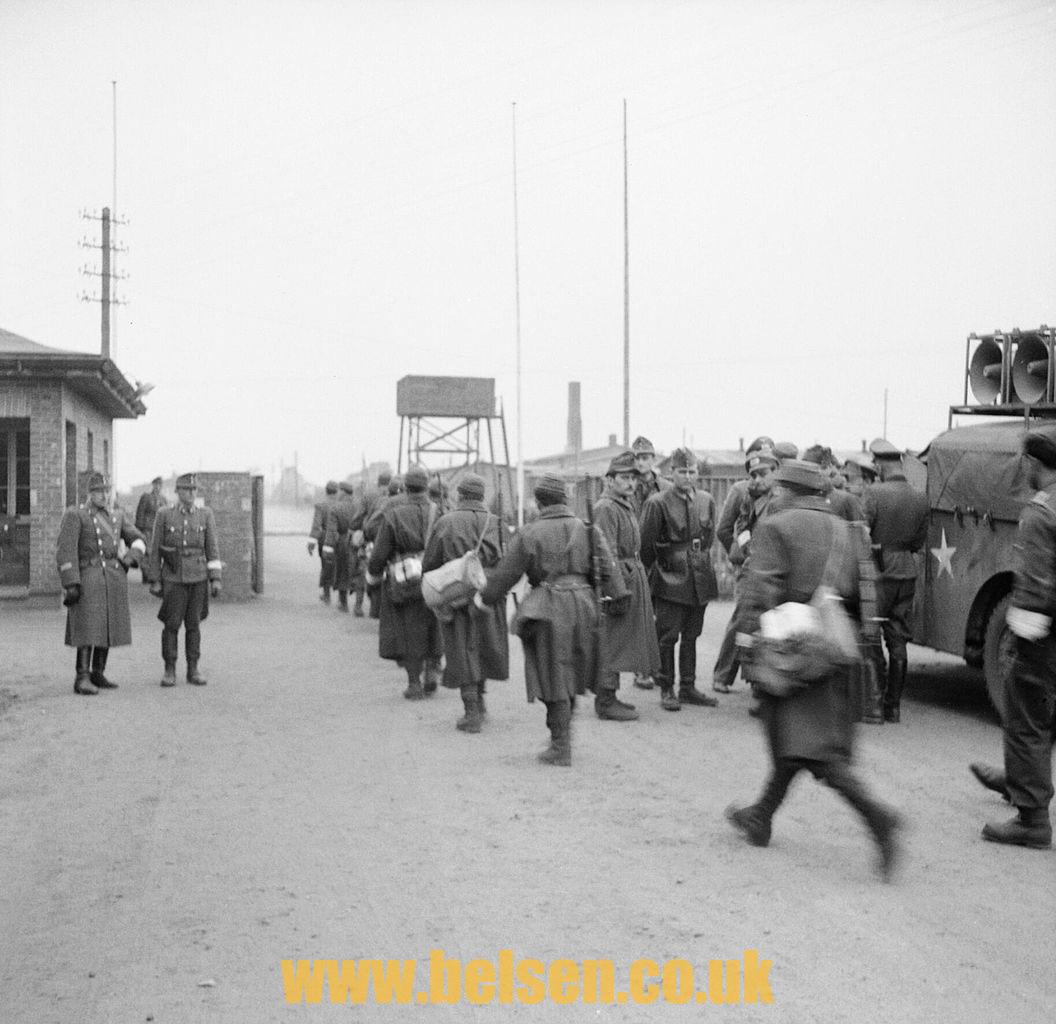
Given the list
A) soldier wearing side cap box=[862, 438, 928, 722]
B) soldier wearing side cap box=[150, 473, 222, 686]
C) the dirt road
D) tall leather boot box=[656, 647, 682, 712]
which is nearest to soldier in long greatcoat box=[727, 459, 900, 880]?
the dirt road

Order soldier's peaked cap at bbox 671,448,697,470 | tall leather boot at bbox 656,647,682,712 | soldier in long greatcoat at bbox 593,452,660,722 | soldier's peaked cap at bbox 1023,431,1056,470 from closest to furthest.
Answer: soldier's peaked cap at bbox 1023,431,1056,470, soldier in long greatcoat at bbox 593,452,660,722, tall leather boot at bbox 656,647,682,712, soldier's peaked cap at bbox 671,448,697,470

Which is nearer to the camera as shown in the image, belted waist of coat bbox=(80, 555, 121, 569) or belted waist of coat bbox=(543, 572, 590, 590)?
belted waist of coat bbox=(543, 572, 590, 590)

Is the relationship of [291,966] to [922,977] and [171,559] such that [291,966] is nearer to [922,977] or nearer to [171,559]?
[922,977]

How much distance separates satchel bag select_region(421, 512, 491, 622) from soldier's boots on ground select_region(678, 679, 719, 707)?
2.24m

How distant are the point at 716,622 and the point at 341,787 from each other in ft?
34.3

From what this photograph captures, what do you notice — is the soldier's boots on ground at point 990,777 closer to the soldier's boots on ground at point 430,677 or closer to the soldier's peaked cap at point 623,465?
the soldier's peaked cap at point 623,465

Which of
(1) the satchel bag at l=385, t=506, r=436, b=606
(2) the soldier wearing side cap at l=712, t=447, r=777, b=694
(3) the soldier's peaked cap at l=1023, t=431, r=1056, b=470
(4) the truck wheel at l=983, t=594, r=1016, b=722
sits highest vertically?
(3) the soldier's peaked cap at l=1023, t=431, r=1056, b=470

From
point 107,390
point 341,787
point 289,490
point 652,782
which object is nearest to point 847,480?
point 652,782

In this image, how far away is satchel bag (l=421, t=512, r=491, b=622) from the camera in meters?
9.14

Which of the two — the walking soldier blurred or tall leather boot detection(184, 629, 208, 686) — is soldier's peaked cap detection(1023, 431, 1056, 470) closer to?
the walking soldier blurred

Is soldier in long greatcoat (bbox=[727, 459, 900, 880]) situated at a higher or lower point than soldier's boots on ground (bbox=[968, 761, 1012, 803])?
higher

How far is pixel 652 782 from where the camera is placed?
7594 mm

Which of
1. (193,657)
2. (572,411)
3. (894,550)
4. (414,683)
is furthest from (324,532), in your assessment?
(572,411)

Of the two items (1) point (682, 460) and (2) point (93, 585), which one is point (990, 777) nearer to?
(1) point (682, 460)
